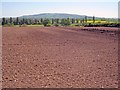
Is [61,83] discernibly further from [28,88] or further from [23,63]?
[23,63]

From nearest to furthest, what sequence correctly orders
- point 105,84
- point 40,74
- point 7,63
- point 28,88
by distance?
point 28,88, point 105,84, point 40,74, point 7,63

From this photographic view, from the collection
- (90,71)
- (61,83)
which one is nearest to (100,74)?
(90,71)

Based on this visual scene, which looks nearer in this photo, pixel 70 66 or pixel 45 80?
pixel 45 80

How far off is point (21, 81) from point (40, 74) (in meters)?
1.04

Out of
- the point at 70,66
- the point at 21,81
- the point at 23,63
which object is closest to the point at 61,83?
the point at 21,81

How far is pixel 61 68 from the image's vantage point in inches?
376

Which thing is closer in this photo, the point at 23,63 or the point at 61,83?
the point at 61,83

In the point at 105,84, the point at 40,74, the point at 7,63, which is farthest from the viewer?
the point at 7,63

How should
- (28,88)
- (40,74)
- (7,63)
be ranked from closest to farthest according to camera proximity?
(28,88), (40,74), (7,63)

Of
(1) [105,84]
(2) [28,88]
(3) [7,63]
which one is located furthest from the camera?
(3) [7,63]

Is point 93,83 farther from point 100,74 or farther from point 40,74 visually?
point 40,74

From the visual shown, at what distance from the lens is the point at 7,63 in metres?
10.4

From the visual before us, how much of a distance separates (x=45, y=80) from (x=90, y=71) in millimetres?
2011

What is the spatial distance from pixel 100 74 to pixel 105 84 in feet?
4.09
